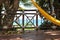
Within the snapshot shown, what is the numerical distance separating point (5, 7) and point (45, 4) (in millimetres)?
2471

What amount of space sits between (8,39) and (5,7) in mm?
2210

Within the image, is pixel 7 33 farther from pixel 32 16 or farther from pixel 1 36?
pixel 32 16

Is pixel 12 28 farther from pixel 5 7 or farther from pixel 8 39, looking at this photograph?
pixel 8 39

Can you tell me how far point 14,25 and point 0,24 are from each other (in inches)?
25.4

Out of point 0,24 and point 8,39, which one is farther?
point 0,24

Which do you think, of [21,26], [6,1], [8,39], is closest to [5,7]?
[6,1]

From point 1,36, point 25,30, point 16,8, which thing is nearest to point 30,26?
point 25,30

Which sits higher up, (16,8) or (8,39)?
(16,8)

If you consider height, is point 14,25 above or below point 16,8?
below

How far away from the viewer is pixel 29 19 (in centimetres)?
1104

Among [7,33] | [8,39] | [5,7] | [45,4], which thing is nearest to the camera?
[8,39]

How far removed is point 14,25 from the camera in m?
11.1

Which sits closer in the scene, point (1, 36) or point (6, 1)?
point (1, 36)

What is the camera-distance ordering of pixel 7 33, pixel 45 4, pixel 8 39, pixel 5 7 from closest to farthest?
pixel 8 39, pixel 7 33, pixel 5 7, pixel 45 4
